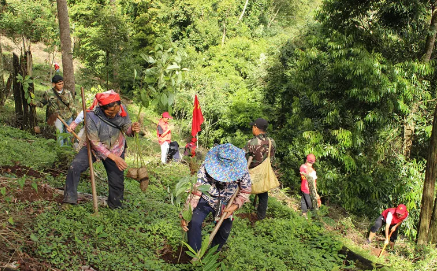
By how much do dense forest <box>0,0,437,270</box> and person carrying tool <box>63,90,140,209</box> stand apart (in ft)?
1.12

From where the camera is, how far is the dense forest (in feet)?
12.7

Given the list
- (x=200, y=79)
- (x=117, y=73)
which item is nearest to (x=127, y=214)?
(x=117, y=73)

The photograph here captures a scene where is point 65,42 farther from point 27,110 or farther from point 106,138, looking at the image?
point 106,138

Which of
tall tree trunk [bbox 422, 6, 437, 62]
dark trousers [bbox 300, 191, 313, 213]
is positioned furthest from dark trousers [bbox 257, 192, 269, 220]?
tall tree trunk [bbox 422, 6, 437, 62]

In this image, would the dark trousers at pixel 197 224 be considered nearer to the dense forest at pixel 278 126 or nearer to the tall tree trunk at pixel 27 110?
the dense forest at pixel 278 126

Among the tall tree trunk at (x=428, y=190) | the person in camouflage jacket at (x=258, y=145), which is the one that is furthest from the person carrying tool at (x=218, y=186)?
the tall tree trunk at (x=428, y=190)

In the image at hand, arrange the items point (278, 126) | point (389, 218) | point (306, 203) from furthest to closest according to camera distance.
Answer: point (278, 126), point (306, 203), point (389, 218)

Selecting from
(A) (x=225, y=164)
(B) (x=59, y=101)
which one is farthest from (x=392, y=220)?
(B) (x=59, y=101)

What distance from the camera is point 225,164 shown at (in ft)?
11.8

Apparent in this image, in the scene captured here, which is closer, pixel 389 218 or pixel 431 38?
pixel 389 218

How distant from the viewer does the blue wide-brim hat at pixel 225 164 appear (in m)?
3.56

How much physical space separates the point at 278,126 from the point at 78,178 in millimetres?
14340

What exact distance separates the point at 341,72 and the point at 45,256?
933 centimetres

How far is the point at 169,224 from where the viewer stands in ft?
15.3
